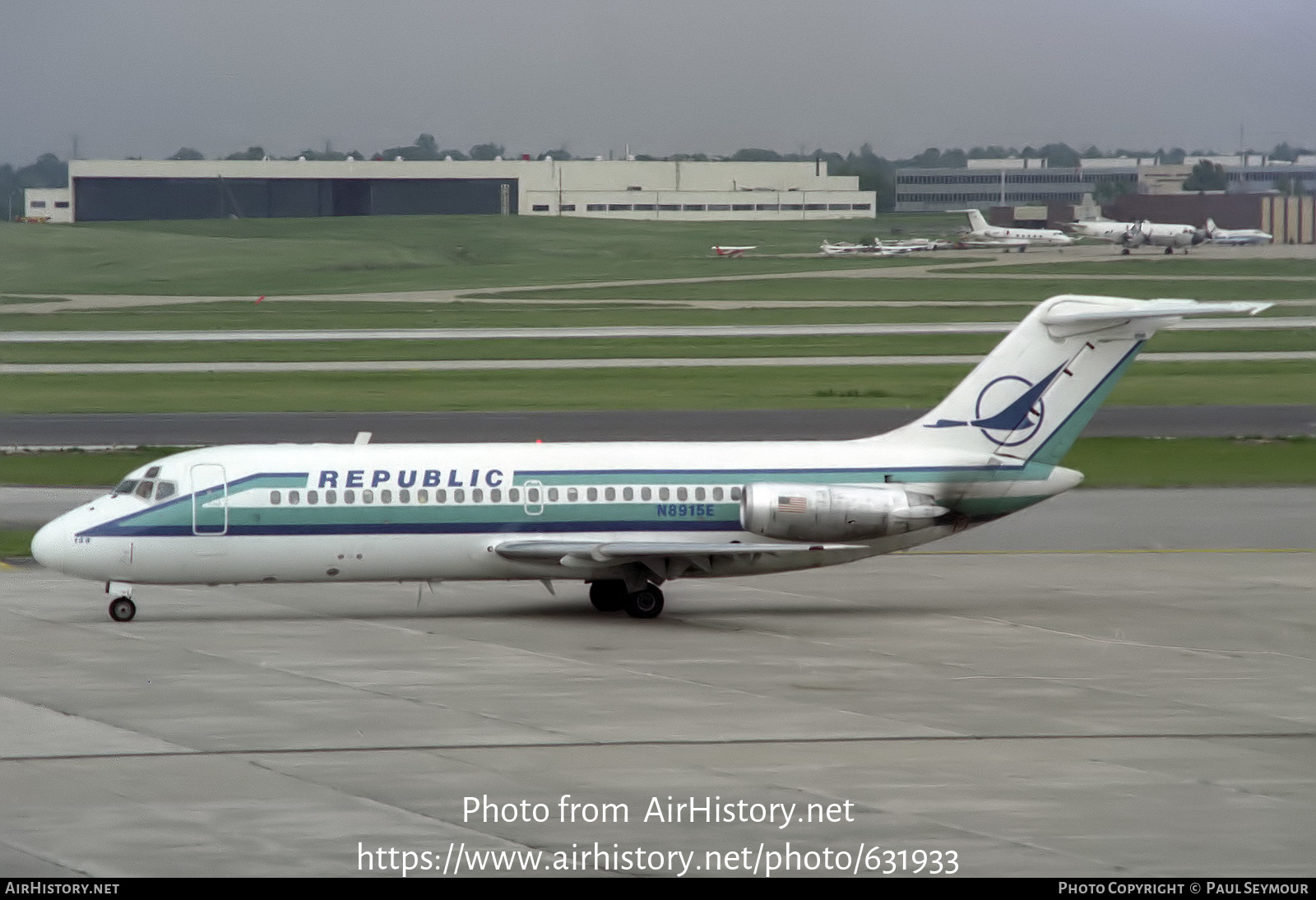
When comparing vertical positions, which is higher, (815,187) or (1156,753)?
(815,187)

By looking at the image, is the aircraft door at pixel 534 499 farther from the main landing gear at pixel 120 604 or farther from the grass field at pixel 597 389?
the grass field at pixel 597 389

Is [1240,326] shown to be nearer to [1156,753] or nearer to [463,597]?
[463,597]

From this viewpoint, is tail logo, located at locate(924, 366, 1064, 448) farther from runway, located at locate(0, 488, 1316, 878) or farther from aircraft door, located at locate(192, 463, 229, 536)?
aircraft door, located at locate(192, 463, 229, 536)

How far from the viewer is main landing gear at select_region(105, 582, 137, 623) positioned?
80.5ft

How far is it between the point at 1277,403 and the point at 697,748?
141ft

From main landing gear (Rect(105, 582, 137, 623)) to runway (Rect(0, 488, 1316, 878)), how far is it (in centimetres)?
33

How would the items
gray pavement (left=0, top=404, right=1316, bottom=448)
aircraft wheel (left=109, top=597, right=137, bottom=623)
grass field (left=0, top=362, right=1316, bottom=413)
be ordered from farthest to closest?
grass field (left=0, top=362, right=1316, bottom=413), gray pavement (left=0, top=404, right=1316, bottom=448), aircraft wheel (left=109, top=597, right=137, bottom=623)

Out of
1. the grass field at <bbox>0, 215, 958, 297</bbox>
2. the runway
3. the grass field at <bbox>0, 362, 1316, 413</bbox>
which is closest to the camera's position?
the runway

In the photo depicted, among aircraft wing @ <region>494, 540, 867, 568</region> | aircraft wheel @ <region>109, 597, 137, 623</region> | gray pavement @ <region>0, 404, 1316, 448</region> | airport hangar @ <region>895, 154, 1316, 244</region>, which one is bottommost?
aircraft wheel @ <region>109, 597, 137, 623</region>

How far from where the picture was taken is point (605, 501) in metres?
24.8

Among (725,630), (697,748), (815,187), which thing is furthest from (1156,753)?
(815,187)

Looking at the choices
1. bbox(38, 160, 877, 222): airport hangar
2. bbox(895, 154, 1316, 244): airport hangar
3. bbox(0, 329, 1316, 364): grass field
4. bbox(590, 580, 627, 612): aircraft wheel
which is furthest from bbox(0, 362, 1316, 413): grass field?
bbox(38, 160, 877, 222): airport hangar

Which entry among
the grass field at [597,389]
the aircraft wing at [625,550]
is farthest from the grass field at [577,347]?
the aircraft wing at [625,550]

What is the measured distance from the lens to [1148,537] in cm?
3238
